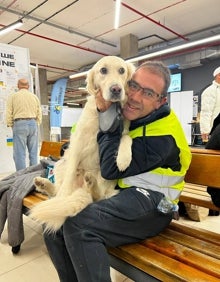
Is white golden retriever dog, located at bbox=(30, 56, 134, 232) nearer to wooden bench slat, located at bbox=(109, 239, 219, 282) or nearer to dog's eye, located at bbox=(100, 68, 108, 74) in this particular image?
dog's eye, located at bbox=(100, 68, 108, 74)

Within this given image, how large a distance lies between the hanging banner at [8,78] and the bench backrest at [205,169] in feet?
14.6

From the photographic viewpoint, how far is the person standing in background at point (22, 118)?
437 centimetres

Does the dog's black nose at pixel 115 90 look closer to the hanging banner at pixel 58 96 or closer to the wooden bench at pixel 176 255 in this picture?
the wooden bench at pixel 176 255

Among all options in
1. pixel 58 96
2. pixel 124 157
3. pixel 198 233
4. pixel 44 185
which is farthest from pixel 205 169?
pixel 58 96

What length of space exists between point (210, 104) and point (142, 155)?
8.71 ft

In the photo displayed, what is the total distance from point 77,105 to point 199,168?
23.3 metres

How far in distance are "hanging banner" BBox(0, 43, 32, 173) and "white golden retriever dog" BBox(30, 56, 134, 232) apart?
3847 millimetres

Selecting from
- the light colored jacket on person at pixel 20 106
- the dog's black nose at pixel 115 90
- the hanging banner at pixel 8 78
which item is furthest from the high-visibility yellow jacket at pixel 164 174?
the hanging banner at pixel 8 78

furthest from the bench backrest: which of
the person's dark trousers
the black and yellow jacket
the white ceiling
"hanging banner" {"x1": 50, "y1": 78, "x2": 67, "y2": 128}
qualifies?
"hanging banner" {"x1": 50, "y1": 78, "x2": 67, "y2": 128}

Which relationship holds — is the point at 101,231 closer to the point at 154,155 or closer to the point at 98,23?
the point at 154,155

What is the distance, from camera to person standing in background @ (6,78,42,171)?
4367 millimetres

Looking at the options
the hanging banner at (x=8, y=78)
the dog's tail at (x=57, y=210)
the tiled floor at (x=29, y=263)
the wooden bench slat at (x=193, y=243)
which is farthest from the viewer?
the hanging banner at (x=8, y=78)

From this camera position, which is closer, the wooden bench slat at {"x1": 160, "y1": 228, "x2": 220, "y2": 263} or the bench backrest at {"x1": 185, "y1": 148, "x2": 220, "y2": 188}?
the wooden bench slat at {"x1": 160, "y1": 228, "x2": 220, "y2": 263}

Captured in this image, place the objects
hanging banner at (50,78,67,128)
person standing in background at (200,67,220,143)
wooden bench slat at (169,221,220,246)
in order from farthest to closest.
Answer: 1. hanging banner at (50,78,67,128)
2. person standing in background at (200,67,220,143)
3. wooden bench slat at (169,221,220,246)
